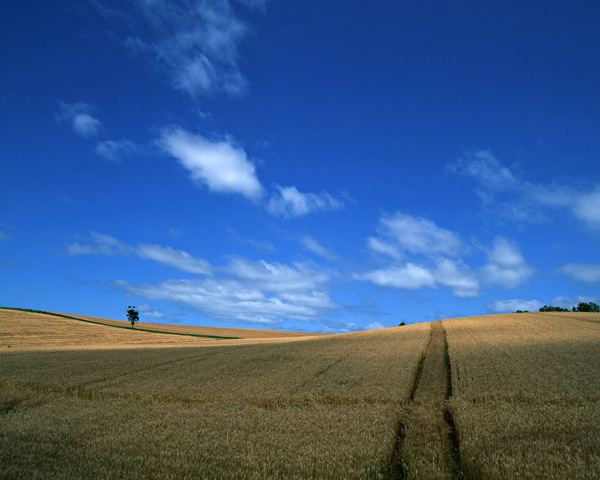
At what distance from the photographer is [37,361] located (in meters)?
23.3

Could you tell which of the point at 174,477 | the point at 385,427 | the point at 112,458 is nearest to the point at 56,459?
the point at 112,458

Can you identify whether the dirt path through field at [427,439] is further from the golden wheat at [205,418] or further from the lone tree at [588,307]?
the lone tree at [588,307]

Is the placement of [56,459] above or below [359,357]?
below

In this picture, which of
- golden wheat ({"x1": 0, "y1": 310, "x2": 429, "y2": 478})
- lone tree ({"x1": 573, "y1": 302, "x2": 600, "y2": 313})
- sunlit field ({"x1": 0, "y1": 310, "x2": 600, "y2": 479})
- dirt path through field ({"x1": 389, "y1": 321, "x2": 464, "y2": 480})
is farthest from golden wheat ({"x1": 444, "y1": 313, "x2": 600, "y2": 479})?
lone tree ({"x1": 573, "y1": 302, "x2": 600, "y2": 313})

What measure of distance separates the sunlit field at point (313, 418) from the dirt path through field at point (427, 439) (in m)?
0.04

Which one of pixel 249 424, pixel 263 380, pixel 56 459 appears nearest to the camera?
pixel 56 459

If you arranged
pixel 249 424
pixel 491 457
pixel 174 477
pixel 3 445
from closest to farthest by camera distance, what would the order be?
1. pixel 174 477
2. pixel 491 457
3. pixel 3 445
4. pixel 249 424

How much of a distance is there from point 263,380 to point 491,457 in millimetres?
10573

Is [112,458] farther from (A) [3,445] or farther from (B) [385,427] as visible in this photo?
(B) [385,427]

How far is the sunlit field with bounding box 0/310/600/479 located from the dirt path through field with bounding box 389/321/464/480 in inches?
1.6

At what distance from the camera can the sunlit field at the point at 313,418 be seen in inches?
286

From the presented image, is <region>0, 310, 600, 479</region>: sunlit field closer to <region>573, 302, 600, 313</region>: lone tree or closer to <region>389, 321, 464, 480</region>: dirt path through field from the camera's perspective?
<region>389, 321, 464, 480</region>: dirt path through field

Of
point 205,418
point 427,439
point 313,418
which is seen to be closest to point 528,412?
point 427,439

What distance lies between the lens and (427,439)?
29.3 feet
